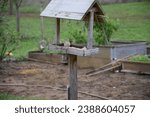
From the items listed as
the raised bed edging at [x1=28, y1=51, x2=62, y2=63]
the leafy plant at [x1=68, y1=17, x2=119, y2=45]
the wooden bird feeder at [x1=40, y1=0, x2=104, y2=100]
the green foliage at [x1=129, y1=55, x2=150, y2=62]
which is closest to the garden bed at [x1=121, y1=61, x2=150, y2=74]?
the green foliage at [x1=129, y1=55, x2=150, y2=62]

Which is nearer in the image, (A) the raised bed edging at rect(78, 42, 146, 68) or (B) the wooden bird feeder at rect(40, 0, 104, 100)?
(B) the wooden bird feeder at rect(40, 0, 104, 100)

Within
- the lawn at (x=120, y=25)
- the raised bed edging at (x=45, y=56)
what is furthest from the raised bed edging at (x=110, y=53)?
the lawn at (x=120, y=25)

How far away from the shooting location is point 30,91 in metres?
8.10

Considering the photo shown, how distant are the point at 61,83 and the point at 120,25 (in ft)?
31.2

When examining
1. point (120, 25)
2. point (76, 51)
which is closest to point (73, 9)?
point (76, 51)

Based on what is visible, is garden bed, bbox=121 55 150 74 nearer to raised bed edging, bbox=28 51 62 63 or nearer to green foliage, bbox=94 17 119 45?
green foliage, bbox=94 17 119 45

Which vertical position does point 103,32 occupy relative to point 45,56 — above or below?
above

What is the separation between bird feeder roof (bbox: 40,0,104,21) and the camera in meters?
6.37

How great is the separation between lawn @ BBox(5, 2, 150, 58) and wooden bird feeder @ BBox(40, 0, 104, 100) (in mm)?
5076

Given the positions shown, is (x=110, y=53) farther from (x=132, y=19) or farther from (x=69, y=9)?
(x=132, y=19)

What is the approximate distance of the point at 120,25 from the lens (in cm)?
1784

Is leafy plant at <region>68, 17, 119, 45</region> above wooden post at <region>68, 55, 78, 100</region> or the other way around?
above

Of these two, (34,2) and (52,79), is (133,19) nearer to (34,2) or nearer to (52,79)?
(34,2)

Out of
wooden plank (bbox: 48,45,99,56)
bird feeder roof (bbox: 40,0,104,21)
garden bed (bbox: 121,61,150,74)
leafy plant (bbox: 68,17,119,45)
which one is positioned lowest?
garden bed (bbox: 121,61,150,74)
